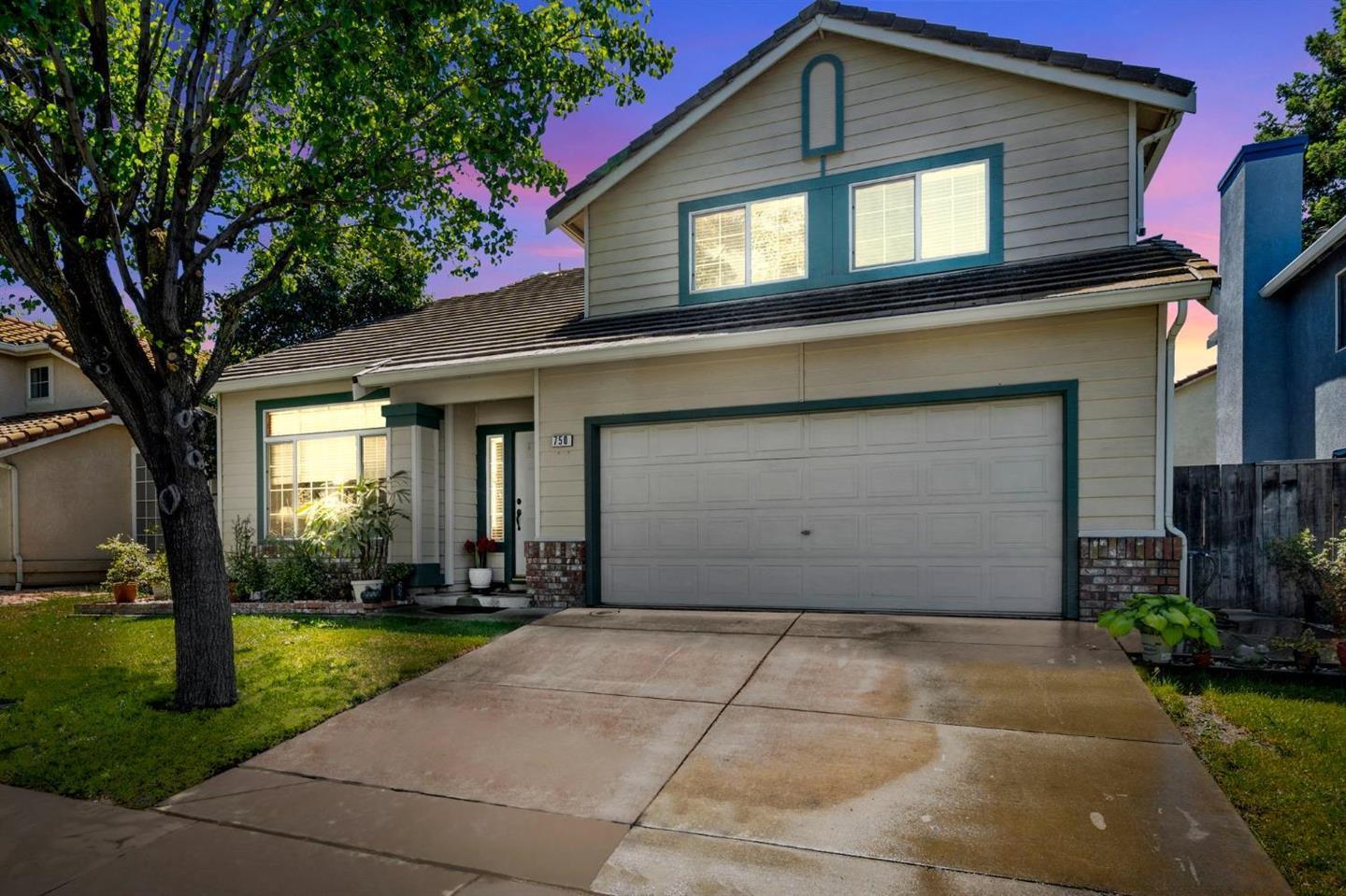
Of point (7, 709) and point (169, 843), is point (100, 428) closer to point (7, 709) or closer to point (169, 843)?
point (7, 709)

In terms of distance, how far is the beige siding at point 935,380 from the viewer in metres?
7.54

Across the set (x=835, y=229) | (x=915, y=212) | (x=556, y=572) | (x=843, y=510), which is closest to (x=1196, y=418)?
(x=915, y=212)

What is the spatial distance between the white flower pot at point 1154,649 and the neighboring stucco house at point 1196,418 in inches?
585

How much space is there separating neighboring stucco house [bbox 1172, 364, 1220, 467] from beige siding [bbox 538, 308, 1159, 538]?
13.4 m

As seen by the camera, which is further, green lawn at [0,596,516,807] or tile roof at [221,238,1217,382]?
tile roof at [221,238,1217,382]

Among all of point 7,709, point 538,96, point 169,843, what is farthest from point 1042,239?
point 7,709

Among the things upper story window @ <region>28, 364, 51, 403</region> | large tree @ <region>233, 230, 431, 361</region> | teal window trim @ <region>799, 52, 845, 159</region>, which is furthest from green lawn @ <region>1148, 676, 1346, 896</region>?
upper story window @ <region>28, 364, 51, 403</region>

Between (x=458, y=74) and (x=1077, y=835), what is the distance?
776cm

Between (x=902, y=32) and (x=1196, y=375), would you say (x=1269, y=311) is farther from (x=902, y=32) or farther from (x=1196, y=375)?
(x=902, y=32)

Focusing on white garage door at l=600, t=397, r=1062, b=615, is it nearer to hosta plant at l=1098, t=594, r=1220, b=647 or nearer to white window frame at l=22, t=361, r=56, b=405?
hosta plant at l=1098, t=594, r=1220, b=647

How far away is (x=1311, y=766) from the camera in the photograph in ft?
14.0

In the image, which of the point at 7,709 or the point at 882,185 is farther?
the point at 882,185

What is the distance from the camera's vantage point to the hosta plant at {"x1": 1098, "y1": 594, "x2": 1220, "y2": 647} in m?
5.94

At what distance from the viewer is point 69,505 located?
640 inches
